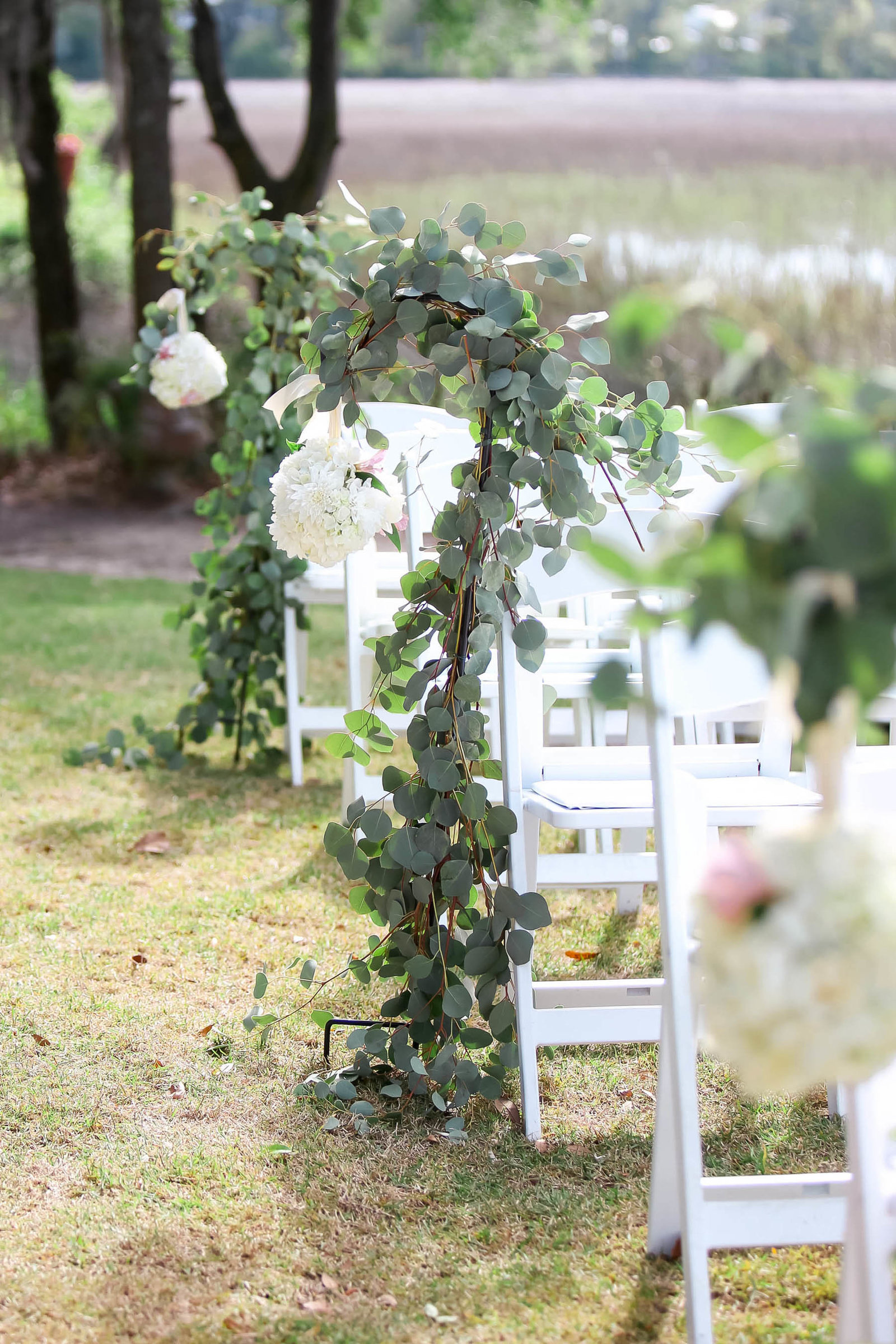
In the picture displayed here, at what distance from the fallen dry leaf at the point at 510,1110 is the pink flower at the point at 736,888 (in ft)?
4.52

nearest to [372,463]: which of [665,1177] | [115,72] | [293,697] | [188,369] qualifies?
[665,1177]

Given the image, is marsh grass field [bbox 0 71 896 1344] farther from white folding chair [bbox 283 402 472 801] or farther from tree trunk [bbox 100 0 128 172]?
tree trunk [bbox 100 0 128 172]

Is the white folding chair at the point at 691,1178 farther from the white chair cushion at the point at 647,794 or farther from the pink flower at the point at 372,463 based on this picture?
the pink flower at the point at 372,463

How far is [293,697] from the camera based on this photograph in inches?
164

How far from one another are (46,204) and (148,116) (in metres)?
1.98

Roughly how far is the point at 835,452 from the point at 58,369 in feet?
34.7

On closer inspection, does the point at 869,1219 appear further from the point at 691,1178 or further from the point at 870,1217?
the point at 691,1178

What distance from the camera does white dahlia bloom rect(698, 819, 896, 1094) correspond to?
95 centimetres

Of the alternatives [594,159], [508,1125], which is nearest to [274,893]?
[508,1125]

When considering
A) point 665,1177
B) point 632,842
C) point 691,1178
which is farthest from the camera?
point 632,842

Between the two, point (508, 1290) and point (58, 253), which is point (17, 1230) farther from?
point (58, 253)

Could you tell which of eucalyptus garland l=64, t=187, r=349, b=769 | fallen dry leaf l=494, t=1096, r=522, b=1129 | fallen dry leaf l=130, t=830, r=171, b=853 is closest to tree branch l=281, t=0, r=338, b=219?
eucalyptus garland l=64, t=187, r=349, b=769

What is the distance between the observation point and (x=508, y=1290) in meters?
1.79

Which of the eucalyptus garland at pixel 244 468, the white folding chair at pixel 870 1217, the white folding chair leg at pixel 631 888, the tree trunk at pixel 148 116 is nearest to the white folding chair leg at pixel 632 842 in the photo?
the white folding chair leg at pixel 631 888
